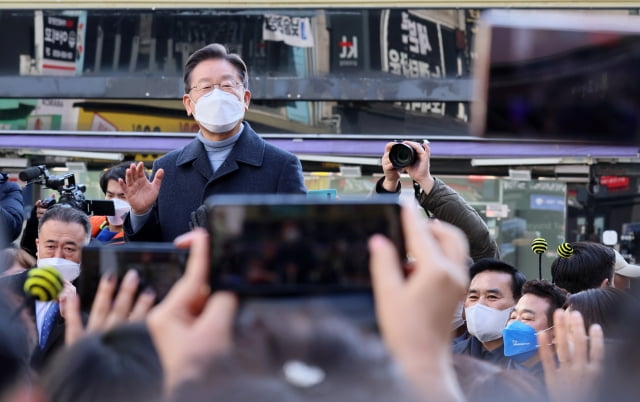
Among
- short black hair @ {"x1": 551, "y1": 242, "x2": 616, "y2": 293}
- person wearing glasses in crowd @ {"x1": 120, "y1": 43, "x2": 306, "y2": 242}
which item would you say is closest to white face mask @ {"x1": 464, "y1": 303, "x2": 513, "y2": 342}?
short black hair @ {"x1": 551, "y1": 242, "x2": 616, "y2": 293}

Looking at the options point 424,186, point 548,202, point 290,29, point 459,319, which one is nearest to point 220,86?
point 424,186

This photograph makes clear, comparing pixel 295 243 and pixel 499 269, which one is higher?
pixel 295 243

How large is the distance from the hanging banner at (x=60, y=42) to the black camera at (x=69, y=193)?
246 inches

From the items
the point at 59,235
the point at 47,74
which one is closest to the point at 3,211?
the point at 59,235

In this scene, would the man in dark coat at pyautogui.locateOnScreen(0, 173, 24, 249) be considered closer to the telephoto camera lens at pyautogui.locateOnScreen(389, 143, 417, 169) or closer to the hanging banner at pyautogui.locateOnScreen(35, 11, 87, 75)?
the telephoto camera lens at pyautogui.locateOnScreen(389, 143, 417, 169)

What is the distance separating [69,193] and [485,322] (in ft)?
8.29

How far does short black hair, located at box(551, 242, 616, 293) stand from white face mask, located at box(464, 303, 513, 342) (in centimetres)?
96

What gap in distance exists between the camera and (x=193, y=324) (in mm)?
1592

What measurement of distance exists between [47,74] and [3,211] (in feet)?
22.0

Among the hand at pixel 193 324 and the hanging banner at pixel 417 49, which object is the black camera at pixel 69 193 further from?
the hanging banner at pixel 417 49

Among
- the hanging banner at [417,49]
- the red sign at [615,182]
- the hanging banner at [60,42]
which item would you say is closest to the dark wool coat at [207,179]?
the red sign at [615,182]

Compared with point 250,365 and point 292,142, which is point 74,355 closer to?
point 250,365

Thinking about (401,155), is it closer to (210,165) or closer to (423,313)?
(210,165)

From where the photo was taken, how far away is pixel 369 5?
12914mm
